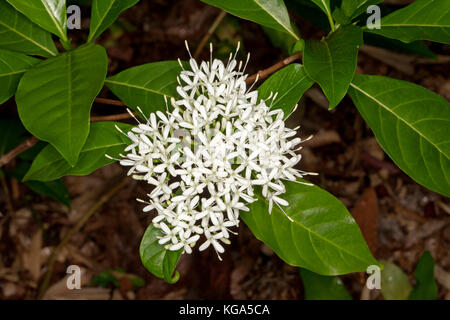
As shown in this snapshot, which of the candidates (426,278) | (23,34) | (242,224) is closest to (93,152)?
(23,34)

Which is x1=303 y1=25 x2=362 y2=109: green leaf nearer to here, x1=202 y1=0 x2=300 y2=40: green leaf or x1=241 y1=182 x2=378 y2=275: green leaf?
x1=202 y1=0 x2=300 y2=40: green leaf

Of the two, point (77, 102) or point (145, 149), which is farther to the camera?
point (145, 149)

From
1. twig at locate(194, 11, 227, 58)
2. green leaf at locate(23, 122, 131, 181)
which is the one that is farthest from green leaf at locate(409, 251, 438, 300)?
green leaf at locate(23, 122, 131, 181)

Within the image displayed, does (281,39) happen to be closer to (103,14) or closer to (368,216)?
(368,216)

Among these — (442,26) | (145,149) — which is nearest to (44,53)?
(145,149)

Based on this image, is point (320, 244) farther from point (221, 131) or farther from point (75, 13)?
point (75, 13)
